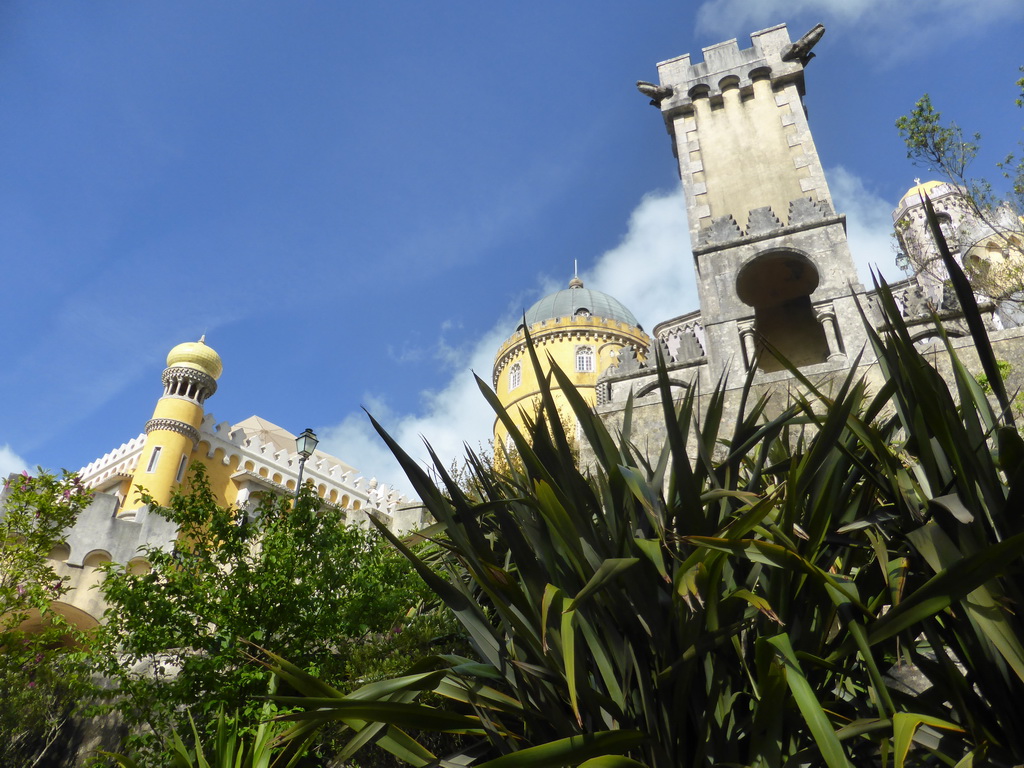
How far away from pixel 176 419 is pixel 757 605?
91.0 feet

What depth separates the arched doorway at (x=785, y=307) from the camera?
43.4 ft

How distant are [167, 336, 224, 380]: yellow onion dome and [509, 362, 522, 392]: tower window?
12.0 metres

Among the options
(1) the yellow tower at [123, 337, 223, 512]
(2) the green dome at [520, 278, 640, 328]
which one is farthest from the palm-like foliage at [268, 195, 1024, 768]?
(2) the green dome at [520, 278, 640, 328]

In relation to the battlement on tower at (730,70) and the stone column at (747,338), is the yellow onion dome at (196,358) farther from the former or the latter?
the stone column at (747,338)

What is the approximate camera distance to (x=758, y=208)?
12922 mm

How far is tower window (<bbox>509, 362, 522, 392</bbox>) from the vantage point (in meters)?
30.3

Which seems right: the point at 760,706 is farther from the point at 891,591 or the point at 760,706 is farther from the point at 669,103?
the point at 669,103

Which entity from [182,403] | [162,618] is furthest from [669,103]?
[182,403]

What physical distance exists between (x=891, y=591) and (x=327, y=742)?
5963 millimetres

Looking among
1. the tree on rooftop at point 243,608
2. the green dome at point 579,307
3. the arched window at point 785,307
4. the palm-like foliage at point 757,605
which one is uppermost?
the green dome at point 579,307

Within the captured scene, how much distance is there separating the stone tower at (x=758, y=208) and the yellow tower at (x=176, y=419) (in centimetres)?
2049

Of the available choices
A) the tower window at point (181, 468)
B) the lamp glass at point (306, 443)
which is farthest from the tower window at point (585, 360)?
the lamp glass at point (306, 443)

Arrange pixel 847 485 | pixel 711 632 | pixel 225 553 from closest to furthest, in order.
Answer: pixel 711 632 → pixel 847 485 → pixel 225 553

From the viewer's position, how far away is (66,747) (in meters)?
12.0
